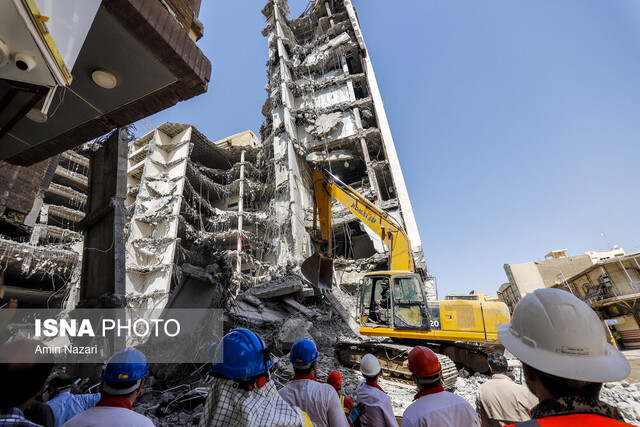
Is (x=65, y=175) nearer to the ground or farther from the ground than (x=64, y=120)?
farther from the ground

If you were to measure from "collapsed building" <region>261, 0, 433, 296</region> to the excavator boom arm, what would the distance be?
10419mm

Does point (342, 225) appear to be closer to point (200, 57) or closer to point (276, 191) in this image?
point (276, 191)

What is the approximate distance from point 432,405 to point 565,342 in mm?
1229

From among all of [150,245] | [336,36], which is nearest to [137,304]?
[150,245]

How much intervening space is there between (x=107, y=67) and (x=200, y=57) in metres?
1.10

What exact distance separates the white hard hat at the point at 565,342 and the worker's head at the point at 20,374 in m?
2.63

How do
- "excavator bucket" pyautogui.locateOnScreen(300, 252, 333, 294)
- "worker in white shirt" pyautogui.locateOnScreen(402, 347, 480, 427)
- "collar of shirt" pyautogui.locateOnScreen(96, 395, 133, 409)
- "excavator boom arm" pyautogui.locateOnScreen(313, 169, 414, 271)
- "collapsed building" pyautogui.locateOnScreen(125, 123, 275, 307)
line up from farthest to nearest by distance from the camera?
"collapsed building" pyautogui.locateOnScreen(125, 123, 275, 307), "excavator boom arm" pyautogui.locateOnScreen(313, 169, 414, 271), "excavator bucket" pyautogui.locateOnScreen(300, 252, 333, 294), "worker in white shirt" pyautogui.locateOnScreen(402, 347, 480, 427), "collar of shirt" pyautogui.locateOnScreen(96, 395, 133, 409)

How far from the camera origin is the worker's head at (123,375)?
1.84 meters

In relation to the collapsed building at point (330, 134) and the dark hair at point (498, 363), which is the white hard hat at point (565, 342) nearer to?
the dark hair at point (498, 363)

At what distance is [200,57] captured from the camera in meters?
3.80

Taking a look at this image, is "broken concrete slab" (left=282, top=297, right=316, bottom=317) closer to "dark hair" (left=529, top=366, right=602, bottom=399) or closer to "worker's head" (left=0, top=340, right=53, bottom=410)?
"worker's head" (left=0, top=340, right=53, bottom=410)

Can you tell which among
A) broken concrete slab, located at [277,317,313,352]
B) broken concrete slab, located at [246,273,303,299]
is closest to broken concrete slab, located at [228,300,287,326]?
broken concrete slab, located at [246,273,303,299]

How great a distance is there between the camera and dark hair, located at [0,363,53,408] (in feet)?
5.18

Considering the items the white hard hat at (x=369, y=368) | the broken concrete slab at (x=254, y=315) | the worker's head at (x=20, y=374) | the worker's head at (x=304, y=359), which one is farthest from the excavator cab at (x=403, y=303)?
the worker's head at (x=20, y=374)
